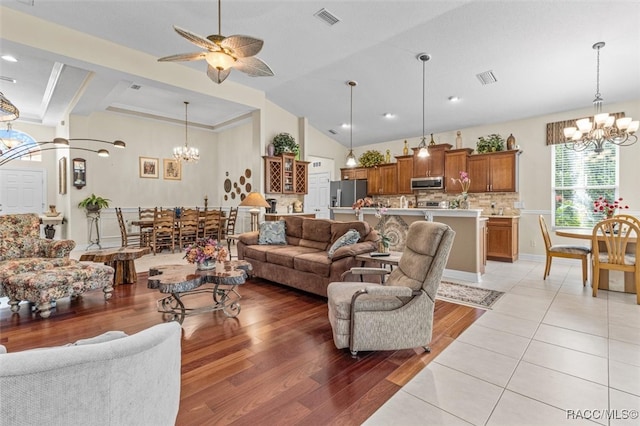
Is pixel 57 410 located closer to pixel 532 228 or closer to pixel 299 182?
pixel 299 182

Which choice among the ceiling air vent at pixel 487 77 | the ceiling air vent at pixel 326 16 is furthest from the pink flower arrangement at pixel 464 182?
the ceiling air vent at pixel 326 16

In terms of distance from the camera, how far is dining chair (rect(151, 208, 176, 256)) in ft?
21.3

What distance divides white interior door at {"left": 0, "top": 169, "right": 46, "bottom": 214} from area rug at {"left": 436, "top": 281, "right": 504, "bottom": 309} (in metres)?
9.98

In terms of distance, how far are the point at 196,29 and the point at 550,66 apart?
525 cm

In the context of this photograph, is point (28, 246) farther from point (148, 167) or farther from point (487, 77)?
point (487, 77)

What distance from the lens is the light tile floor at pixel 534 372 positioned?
1.72 m

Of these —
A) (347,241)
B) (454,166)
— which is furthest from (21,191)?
(454,166)

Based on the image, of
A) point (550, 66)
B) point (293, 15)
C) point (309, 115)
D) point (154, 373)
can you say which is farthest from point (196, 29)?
point (550, 66)

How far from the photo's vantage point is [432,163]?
6.91 metres

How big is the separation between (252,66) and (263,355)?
9.08ft

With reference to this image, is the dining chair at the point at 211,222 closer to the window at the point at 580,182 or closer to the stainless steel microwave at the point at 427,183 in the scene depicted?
the stainless steel microwave at the point at 427,183

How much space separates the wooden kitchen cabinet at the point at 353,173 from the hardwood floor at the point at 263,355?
5213 mm

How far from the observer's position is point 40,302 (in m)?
3.00

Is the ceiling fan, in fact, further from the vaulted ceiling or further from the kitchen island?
the kitchen island
